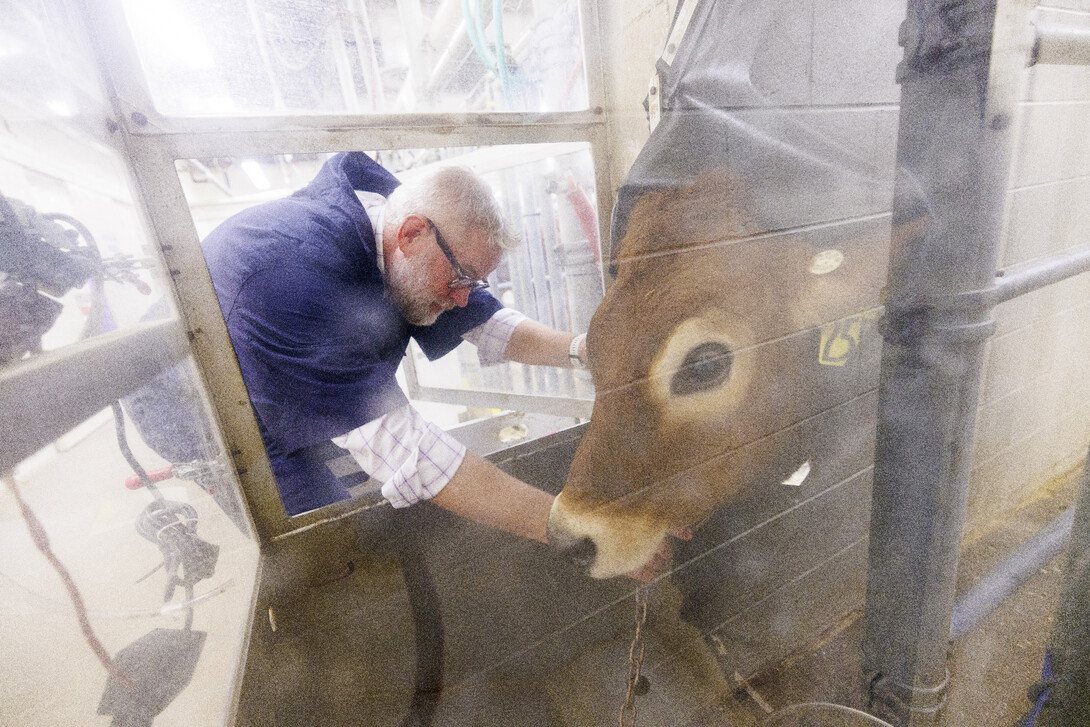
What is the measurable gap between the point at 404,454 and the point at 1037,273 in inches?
64.3

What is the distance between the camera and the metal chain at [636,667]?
5.15ft

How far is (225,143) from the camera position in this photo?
100cm

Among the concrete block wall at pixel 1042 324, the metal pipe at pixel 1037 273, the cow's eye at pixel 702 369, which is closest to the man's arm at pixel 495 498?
the cow's eye at pixel 702 369

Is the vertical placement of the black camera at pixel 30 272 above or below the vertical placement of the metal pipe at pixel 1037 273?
above

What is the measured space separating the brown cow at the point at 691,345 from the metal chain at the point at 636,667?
1.94 ft

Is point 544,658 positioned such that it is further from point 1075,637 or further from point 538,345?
point 1075,637

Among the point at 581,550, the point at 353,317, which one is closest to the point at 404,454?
the point at 353,317

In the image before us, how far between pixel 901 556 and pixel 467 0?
190 centimetres

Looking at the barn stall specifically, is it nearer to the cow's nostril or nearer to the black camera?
the black camera

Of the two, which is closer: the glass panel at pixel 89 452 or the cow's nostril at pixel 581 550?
the glass panel at pixel 89 452

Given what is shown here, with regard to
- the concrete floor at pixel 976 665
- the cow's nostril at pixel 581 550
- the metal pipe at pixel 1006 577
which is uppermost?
the cow's nostril at pixel 581 550

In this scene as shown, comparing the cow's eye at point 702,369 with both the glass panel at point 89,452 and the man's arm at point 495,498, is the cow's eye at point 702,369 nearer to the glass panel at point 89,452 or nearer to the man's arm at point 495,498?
the man's arm at point 495,498

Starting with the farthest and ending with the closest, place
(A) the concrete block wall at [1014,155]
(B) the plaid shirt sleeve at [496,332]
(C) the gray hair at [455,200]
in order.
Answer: (B) the plaid shirt sleeve at [496,332]
(C) the gray hair at [455,200]
(A) the concrete block wall at [1014,155]

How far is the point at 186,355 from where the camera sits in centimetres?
100
